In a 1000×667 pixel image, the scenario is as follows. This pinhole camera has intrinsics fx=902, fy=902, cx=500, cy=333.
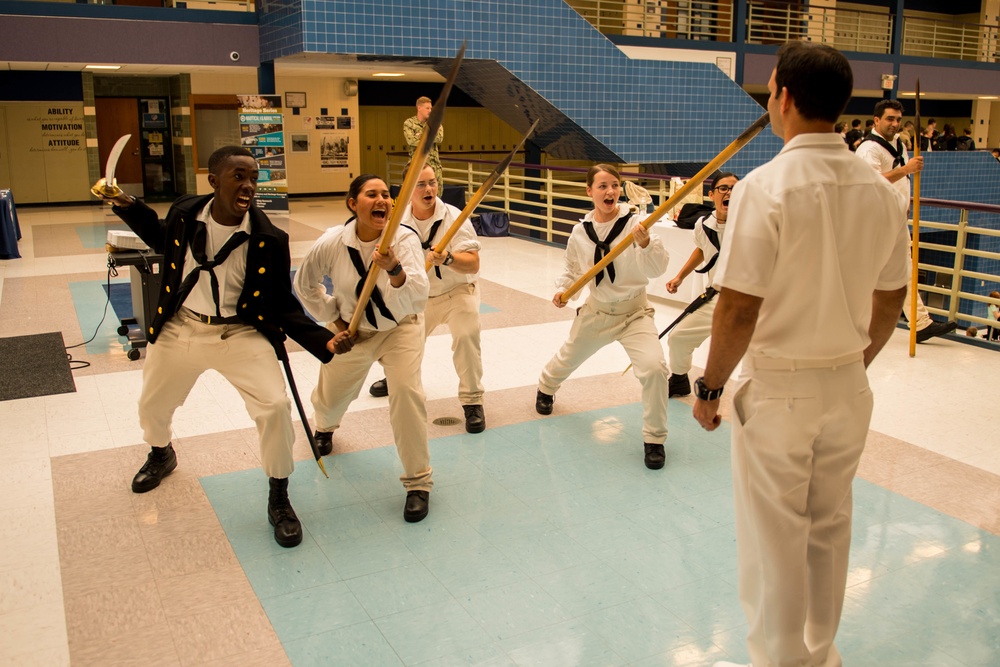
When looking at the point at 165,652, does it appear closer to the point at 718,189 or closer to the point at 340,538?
the point at 340,538

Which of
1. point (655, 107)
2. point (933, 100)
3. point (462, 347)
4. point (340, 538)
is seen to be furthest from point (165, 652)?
point (933, 100)

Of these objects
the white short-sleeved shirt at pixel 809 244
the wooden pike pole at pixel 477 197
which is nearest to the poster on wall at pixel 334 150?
the wooden pike pole at pixel 477 197

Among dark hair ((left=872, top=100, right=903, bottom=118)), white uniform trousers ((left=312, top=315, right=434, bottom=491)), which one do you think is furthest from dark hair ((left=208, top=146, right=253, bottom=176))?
dark hair ((left=872, top=100, right=903, bottom=118))

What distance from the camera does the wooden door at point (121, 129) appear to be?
20.7 m

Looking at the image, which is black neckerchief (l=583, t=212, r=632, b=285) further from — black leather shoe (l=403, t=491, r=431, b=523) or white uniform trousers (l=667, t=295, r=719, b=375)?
black leather shoe (l=403, t=491, r=431, b=523)

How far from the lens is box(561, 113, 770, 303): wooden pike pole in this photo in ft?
11.9

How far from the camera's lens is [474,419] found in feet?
18.2

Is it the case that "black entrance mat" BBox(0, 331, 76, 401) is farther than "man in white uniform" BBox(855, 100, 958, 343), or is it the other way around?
"man in white uniform" BBox(855, 100, 958, 343)

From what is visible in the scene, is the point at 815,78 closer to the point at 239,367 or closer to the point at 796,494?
the point at 796,494

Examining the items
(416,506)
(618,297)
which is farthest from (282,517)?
(618,297)

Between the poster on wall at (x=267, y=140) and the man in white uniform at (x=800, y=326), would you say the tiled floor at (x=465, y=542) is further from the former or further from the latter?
the poster on wall at (x=267, y=140)

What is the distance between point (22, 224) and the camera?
1642 cm

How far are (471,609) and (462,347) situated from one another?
92.3 inches

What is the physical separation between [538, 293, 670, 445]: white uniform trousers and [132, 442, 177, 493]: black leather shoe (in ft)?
7.65
